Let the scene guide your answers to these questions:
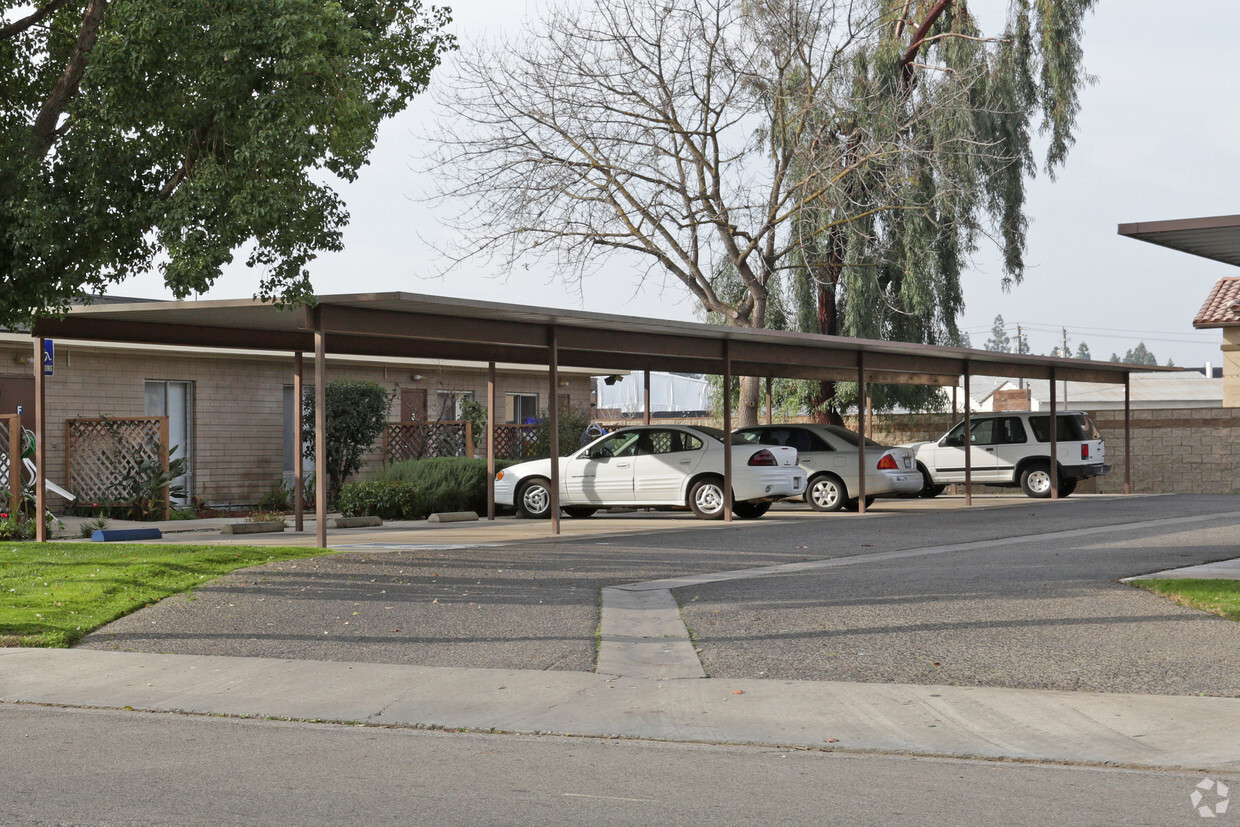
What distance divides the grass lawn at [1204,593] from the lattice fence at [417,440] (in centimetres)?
1619

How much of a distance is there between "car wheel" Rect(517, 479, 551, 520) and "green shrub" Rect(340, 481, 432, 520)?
177cm

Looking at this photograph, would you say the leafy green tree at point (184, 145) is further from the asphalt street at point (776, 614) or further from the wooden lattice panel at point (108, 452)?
the wooden lattice panel at point (108, 452)

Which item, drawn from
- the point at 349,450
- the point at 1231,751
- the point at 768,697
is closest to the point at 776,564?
the point at 768,697

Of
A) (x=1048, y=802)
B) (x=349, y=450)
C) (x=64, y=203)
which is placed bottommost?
(x=1048, y=802)

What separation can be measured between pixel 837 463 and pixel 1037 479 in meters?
6.67

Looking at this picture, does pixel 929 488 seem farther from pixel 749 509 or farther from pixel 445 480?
pixel 445 480

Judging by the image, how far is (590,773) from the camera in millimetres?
6273

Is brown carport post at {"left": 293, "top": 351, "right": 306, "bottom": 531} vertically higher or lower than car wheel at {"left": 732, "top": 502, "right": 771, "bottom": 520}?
higher

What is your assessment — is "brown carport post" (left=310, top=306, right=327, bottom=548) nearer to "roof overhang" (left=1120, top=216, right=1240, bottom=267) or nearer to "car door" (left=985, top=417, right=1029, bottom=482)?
"roof overhang" (left=1120, top=216, right=1240, bottom=267)

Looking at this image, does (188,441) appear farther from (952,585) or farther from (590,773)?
(590,773)

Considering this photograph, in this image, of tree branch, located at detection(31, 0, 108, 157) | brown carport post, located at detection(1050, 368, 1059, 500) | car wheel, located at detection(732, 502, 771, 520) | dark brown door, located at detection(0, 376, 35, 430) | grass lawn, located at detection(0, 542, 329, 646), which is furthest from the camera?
brown carport post, located at detection(1050, 368, 1059, 500)

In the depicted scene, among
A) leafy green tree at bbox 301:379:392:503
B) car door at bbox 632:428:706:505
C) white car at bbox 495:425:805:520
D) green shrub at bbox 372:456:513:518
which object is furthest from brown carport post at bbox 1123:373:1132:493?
leafy green tree at bbox 301:379:392:503

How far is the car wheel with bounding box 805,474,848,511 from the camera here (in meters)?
23.3

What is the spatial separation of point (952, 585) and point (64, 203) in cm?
876
